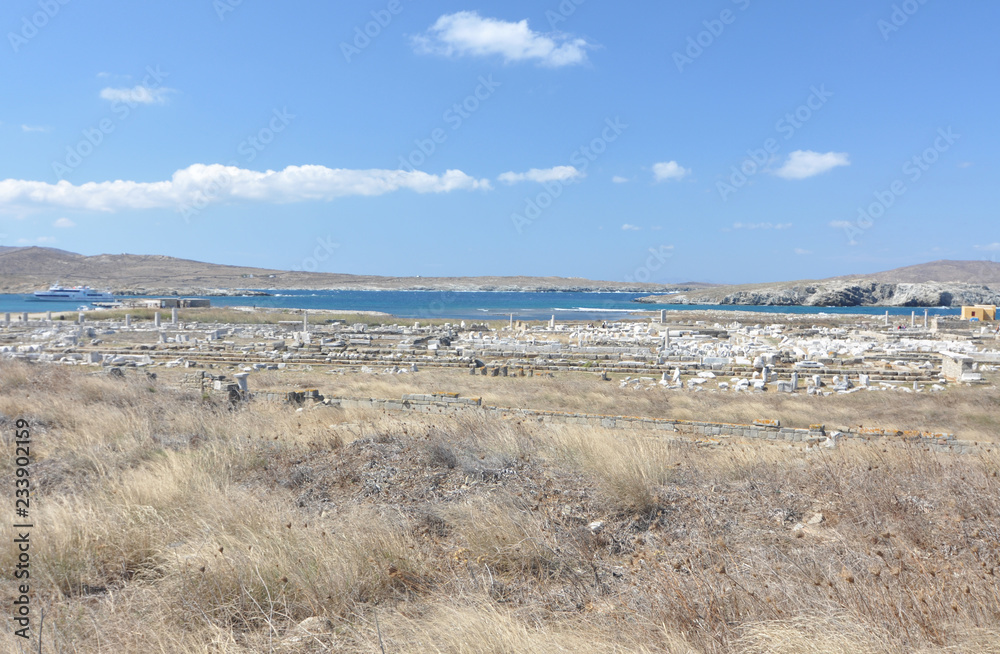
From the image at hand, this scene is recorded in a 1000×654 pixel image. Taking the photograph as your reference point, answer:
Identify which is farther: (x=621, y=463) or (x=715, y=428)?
(x=715, y=428)

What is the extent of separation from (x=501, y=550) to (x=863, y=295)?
→ 12249cm

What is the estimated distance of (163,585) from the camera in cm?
335

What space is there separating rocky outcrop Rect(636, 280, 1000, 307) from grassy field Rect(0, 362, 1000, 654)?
110m

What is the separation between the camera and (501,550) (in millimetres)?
3709

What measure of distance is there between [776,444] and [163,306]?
64697mm

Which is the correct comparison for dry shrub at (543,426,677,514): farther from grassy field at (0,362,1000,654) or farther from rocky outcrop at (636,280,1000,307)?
rocky outcrop at (636,280,1000,307)

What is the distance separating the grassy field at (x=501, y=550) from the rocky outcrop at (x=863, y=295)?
11001 cm

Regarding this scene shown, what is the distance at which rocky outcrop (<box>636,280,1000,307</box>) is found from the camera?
4087 inches

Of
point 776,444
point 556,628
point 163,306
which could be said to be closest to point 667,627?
point 556,628

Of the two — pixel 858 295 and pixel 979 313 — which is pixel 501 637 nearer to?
pixel 979 313

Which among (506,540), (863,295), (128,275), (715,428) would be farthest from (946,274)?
(128,275)

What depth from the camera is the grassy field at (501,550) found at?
278 cm

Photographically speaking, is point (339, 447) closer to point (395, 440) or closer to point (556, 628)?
point (395, 440)

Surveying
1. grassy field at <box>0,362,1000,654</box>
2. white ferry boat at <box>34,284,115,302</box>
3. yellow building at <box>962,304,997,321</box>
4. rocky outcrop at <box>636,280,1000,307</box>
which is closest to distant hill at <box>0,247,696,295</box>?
white ferry boat at <box>34,284,115,302</box>
